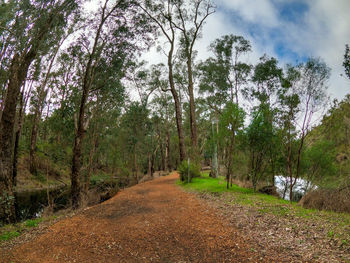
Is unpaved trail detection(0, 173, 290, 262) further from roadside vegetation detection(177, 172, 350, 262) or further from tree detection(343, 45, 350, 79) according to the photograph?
tree detection(343, 45, 350, 79)

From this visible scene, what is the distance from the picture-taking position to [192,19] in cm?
1945

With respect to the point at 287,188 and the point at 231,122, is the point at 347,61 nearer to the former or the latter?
the point at 231,122

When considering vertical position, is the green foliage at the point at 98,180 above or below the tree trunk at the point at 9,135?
below

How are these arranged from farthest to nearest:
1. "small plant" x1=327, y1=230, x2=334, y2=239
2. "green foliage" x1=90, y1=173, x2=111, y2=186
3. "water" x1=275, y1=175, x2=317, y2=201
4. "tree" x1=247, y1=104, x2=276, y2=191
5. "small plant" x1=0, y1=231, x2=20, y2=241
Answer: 1. "green foliage" x1=90, y1=173, x2=111, y2=186
2. "water" x1=275, y1=175, x2=317, y2=201
3. "tree" x1=247, y1=104, x2=276, y2=191
4. "small plant" x1=0, y1=231, x2=20, y2=241
5. "small plant" x1=327, y1=230, x2=334, y2=239

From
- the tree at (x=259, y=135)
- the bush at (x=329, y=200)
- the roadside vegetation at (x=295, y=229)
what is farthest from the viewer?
the tree at (x=259, y=135)

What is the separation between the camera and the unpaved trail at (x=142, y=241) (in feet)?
14.4

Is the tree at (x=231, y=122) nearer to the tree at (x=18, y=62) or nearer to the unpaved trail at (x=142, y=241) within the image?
the unpaved trail at (x=142, y=241)

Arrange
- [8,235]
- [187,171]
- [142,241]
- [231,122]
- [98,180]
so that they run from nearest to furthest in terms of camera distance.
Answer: [142,241]
[8,235]
[231,122]
[187,171]
[98,180]

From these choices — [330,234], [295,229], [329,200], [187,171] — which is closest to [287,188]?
[187,171]

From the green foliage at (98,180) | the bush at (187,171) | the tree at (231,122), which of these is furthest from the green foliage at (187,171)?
the green foliage at (98,180)

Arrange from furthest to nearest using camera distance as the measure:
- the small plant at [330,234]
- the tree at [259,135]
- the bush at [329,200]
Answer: the tree at [259,135] < the bush at [329,200] < the small plant at [330,234]

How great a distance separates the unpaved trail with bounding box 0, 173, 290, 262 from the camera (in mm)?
4391

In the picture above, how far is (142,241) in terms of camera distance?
5207 millimetres

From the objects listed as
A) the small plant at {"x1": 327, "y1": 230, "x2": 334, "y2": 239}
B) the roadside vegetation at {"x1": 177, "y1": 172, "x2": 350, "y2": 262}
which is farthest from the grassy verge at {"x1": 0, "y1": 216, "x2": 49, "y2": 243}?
the small plant at {"x1": 327, "y1": 230, "x2": 334, "y2": 239}
